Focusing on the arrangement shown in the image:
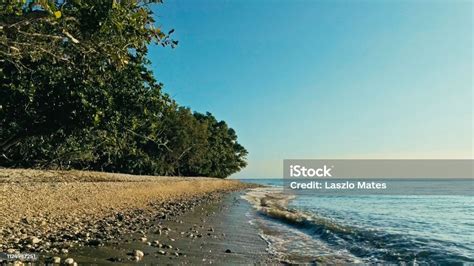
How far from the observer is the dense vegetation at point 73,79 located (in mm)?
6656

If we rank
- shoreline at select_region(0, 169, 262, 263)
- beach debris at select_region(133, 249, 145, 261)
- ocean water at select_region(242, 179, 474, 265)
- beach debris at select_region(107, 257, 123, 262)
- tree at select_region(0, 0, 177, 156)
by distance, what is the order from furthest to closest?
ocean water at select_region(242, 179, 474, 265) → shoreline at select_region(0, 169, 262, 263) → beach debris at select_region(133, 249, 145, 261) → beach debris at select_region(107, 257, 123, 262) → tree at select_region(0, 0, 177, 156)

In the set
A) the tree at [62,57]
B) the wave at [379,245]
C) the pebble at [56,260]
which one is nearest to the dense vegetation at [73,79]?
the tree at [62,57]

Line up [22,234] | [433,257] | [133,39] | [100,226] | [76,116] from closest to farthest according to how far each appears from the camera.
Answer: [133,39]
[22,234]
[433,257]
[100,226]
[76,116]

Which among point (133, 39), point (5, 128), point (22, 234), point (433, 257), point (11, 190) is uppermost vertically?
point (133, 39)

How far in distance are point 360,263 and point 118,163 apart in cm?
3873

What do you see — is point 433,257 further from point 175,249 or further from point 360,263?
point 175,249

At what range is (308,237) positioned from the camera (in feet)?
49.1

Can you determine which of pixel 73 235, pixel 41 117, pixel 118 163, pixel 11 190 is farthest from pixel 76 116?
pixel 118 163

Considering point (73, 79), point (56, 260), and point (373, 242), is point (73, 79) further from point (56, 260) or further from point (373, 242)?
point (373, 242)

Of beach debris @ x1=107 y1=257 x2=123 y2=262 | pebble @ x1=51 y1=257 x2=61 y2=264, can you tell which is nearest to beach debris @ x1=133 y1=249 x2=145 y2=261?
beach debris @ x1=107 y1=257 x2=123 y2=262

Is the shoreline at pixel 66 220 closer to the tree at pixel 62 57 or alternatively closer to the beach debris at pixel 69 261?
the beach debris at pixel 69 261

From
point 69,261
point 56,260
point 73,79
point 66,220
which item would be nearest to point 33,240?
point 56,260

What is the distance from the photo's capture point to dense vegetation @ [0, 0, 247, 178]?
6.66 metres

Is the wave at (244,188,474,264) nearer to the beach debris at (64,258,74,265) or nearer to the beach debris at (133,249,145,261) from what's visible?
the beach debris at (133,249,145,261)
